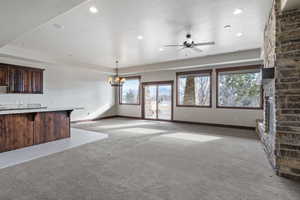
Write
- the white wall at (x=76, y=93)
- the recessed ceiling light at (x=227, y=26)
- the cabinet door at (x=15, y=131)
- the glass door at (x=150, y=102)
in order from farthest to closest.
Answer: the glass door at (x=150, y=102)
the white wall at (x=76, y=93)
the recessed ceiling light at (x=227, y=26)
the cabinet door at (x=15, y=131)

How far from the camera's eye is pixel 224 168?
295 cm

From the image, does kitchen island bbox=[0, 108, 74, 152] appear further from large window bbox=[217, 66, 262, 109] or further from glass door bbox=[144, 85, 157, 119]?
large window bbox=[217, 66, 262, 109]

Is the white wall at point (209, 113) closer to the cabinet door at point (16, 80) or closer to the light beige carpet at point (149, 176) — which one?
the light beige carpet at point (149, 176)

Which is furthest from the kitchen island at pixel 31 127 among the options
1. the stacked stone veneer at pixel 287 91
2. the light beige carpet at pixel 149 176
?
the stacked stone veneer at pixel 287 91

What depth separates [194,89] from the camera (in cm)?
804

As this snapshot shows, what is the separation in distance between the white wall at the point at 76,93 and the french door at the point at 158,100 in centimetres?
227

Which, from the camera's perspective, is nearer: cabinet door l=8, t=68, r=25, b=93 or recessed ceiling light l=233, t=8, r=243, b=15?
recessed ceiling light l=233, t=8, r=243, b=15

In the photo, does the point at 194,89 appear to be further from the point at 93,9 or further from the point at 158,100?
the point at 93,9

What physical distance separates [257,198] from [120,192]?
1777 millimetres

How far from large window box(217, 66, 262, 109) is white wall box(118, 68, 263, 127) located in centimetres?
24

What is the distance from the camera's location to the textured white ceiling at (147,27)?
125 inches

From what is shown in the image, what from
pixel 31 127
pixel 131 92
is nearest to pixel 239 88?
pixel 131 92

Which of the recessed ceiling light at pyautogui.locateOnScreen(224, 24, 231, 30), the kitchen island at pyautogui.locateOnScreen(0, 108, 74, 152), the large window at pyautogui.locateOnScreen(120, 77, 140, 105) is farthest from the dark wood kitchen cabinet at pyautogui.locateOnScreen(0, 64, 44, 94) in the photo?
the recessed ceiling light at pyautogui.locateOnScreen(224, 24, 231, 30)

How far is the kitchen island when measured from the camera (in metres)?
3.80
